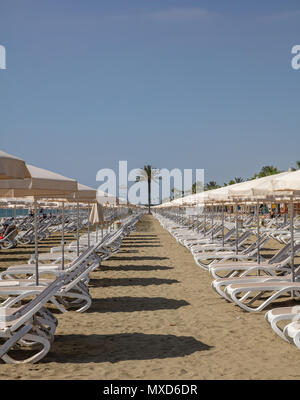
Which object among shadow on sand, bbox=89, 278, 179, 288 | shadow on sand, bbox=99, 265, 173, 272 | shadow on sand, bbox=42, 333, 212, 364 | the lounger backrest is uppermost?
the lounger backrest

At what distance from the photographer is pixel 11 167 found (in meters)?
4.05

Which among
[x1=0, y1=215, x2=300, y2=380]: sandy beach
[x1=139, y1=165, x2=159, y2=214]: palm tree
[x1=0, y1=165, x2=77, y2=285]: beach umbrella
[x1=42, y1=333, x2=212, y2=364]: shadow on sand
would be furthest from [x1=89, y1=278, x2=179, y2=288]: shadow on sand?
[x1=139, y1=165, x2=159, y2=214]: palm tree

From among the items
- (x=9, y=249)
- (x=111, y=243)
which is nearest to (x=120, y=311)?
(x=111, y=243)

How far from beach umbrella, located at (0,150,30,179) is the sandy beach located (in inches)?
65.1

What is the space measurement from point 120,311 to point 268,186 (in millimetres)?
→ 2569

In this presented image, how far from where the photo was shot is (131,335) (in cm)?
525

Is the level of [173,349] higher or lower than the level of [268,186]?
lower

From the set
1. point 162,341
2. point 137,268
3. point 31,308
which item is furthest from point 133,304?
point 137,268

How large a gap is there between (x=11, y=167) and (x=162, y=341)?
2351mm

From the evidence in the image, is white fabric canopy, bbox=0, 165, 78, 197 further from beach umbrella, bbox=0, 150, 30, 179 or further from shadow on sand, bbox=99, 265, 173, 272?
shadow on sand, bbox=99, 265, 173, 272

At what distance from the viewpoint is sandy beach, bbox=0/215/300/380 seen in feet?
13.3

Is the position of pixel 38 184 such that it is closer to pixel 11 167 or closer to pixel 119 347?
pixel 11 167
